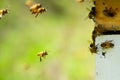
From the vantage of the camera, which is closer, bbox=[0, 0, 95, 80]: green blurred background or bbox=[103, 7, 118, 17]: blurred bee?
bbox=[103, 7, 118, 17]: blurred bee

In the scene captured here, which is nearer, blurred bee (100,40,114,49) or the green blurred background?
blurred bee (100,40,114,49)

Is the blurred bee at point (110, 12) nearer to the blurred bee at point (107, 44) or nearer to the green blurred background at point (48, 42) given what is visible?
the blurred bee at point (107, 44)

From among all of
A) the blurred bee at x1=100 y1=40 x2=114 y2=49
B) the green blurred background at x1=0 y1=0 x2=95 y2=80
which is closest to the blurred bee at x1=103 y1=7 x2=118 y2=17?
the blurred bee at x1=100 y1=40 x2=114 y2=49

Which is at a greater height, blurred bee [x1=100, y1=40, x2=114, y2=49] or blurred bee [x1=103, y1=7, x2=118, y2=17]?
blurred bee [x1=103, y1=7, x2=118, y2=17]

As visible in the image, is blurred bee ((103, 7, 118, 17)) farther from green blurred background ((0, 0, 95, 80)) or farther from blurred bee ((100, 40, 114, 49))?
green blurred background ((0, 0, 95, 80))

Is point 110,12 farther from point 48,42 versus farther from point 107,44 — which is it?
point 48,42

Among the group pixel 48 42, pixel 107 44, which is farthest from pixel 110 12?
pixel 48 42

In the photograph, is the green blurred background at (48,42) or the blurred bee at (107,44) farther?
the green blurred background at (48,42)

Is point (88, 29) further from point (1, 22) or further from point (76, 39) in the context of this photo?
point (1, 22)

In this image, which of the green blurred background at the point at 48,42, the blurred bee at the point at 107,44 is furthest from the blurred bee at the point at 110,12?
the green blurred background at the point at 48,42
